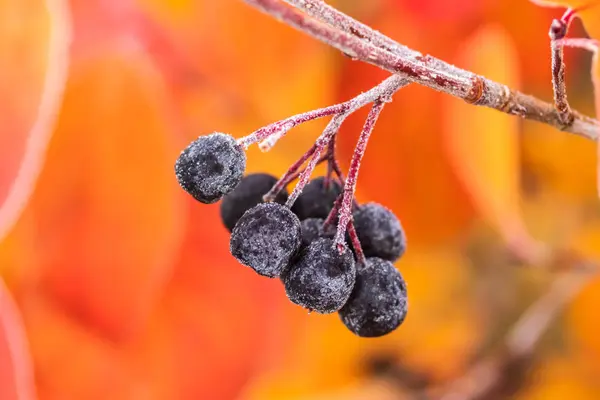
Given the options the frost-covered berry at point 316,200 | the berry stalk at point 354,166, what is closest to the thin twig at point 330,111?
the berry stalk at point 354,166

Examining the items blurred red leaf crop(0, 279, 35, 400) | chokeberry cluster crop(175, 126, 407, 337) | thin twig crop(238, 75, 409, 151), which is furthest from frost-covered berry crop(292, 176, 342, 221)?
blurred red leaf crop(0, 279, 35, 400)

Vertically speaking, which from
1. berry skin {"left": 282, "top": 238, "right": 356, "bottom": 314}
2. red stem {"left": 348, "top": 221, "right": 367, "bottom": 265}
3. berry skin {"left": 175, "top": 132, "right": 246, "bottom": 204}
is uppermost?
red stem {"left": 348, "top": 221, "right": 367, "bottom": 265}

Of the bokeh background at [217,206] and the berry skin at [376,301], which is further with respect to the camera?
the bokeh background at [217,206]

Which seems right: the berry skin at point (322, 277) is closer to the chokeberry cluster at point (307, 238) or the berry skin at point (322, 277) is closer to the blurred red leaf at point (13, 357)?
the chokeberry cluster at point (307, 238)

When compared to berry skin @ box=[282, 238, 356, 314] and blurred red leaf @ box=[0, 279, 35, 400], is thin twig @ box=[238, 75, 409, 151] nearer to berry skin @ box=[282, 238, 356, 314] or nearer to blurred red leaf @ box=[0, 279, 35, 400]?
berry skin @ box=[282, 238, 356, 314]

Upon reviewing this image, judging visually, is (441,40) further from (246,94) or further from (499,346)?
(499,346)

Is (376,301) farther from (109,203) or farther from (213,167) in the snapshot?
(109,203)
